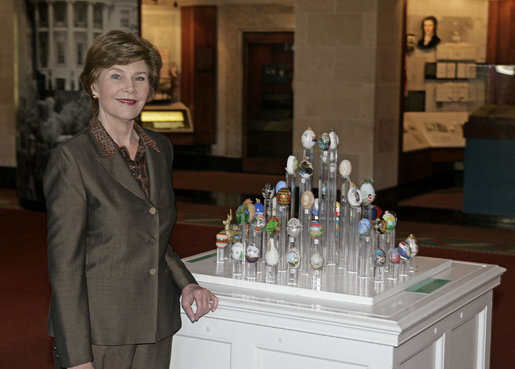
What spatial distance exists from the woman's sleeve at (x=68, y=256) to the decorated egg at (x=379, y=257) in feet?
4.00

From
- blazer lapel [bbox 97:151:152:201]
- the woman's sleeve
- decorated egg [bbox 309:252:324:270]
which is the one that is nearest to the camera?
the woman's sleeve

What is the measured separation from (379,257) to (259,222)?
0.48 m

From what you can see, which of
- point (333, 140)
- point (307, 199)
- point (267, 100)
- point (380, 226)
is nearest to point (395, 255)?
point (380, 226)

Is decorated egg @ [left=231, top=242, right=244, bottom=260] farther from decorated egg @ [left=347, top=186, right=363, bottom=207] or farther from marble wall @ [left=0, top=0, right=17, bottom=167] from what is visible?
marble wall @ [left=0, top=0, right=17, bottom=167]

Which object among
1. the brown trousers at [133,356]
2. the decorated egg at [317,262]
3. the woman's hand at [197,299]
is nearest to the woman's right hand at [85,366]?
the brown trousers at [133,356]

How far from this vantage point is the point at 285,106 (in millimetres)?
15953

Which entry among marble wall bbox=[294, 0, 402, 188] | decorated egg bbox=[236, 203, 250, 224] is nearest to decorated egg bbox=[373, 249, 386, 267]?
decorated egg bbox=[236, 203, 250, 224]

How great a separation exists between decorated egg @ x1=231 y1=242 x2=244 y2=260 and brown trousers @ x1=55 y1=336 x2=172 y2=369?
65 centimetres

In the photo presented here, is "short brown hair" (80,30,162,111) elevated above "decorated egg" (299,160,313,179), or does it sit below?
above

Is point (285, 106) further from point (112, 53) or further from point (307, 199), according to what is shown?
point (112, 53)

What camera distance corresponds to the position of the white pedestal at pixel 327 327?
2986 millimetres

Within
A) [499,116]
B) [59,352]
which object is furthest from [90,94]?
[499,116]

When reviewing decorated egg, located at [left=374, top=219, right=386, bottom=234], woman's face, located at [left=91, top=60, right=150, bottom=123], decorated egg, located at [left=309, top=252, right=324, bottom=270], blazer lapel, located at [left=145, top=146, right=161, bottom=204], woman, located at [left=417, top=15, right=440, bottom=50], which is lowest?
decorated egg, located at [left=309, top=252, right=324, bottom=270]

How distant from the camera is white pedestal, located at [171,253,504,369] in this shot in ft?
9.80
